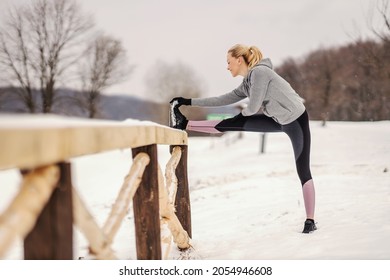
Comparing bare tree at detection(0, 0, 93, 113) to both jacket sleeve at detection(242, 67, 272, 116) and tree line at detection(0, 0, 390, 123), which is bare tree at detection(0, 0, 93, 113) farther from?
jacket sleeve at detection(242, 67, 272, 116)

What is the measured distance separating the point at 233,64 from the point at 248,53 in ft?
0.41

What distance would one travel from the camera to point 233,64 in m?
2.70

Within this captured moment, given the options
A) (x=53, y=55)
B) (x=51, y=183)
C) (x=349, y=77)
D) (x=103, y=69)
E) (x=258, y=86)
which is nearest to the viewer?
(x=51, y=183)

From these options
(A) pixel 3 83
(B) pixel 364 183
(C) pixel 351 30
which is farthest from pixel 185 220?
(A) pixel 3 83

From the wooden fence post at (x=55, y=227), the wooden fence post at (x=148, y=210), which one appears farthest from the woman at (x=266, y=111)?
the wooden fence post at (x=55, y=227)

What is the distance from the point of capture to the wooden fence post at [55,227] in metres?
0.85

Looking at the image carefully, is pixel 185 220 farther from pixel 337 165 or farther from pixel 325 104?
pixel 325 104

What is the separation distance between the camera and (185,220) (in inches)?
106

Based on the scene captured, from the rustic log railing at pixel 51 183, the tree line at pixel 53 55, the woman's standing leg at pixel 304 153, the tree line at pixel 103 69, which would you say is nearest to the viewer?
the rustic log railing at pixel 51 183

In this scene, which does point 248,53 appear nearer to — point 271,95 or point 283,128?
point 271,95

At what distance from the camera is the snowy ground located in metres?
2.26

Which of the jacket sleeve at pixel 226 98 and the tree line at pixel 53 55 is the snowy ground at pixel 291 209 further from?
the tree line at pixel 53 55

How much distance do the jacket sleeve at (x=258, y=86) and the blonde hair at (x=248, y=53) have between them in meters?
0.16

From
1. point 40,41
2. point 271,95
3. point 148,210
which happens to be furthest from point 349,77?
point 148,210
